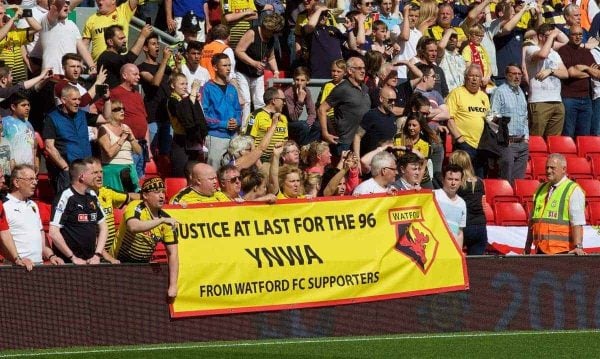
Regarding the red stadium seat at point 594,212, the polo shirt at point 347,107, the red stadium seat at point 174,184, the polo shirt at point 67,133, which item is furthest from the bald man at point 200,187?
the red stadium seat at point 594,212

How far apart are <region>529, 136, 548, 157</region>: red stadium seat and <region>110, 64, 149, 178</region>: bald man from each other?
20.4 feet

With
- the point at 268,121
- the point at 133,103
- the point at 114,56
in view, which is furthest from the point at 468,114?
the point at 114,56

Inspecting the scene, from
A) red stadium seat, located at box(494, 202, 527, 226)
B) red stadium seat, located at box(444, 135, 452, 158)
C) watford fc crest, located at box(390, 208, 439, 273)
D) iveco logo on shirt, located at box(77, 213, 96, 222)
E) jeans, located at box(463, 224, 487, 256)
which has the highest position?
iveco logo on shirt, located at box(77, 213, 96, 222)

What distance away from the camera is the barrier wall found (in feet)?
42.9

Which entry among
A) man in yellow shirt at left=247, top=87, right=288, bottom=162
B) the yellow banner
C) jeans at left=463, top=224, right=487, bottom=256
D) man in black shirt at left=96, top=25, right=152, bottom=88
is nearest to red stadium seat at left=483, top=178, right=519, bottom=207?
jeans at left=463, top=224, right=487, bottom=256

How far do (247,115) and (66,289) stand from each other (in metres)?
5.69

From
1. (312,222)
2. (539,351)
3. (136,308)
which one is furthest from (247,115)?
(539,351)

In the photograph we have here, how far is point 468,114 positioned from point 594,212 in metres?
2.35

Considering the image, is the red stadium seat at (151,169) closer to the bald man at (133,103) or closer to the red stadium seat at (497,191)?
the bald man at (133,103)

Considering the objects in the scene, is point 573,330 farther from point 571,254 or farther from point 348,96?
point 348,96

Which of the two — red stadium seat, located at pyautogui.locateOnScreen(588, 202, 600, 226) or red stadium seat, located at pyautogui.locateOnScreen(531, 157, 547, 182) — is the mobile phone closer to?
red stadium seat, located at pyautogui.locateOnScreen(531, 157, 547, 182)

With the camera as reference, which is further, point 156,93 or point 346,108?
point 346,108

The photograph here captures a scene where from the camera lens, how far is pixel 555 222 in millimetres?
15734

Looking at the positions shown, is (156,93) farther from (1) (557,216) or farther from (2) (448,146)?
(1) (557,216)
